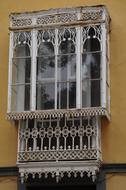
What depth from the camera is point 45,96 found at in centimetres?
1311

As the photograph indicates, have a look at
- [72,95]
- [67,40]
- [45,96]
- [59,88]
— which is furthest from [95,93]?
[67,40]

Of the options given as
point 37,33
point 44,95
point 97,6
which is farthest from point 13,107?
point 97,6

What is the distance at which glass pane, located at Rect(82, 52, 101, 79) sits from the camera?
42.8ft

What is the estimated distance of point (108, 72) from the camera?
13352 millimetres

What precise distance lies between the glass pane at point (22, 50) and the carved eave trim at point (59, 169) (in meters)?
2.59

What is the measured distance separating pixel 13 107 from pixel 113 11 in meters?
3.29

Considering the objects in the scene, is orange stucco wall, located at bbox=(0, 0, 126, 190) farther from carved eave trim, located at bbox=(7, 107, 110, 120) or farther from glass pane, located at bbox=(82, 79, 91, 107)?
glass pane, located at bbox=(82, 79, 91, 107)

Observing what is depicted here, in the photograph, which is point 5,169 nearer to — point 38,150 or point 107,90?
point 38,150

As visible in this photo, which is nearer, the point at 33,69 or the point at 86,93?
the point at 86,93

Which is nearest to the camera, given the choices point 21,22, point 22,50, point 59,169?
point 59,169

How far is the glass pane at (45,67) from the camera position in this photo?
521 inches

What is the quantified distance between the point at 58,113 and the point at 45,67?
121 centimetres

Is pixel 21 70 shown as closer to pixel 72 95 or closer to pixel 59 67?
pixel 59 67

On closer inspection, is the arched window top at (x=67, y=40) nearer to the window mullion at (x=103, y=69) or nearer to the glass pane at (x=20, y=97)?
the window mullion at (x=103, y=69)
